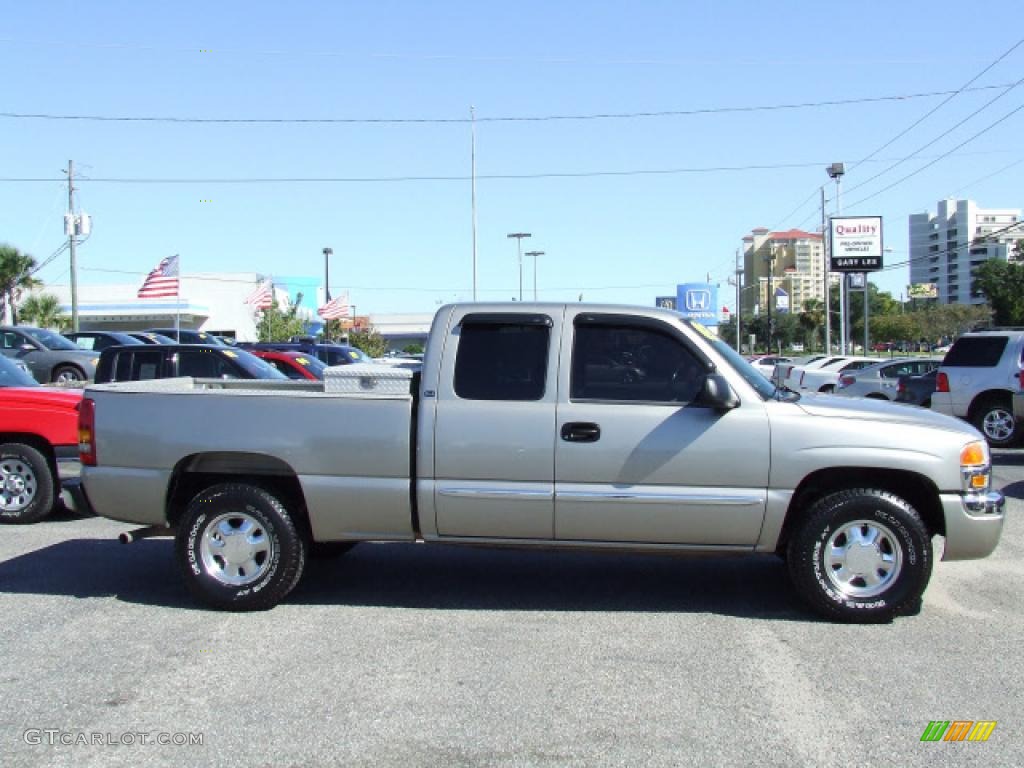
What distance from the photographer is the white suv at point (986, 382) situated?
15.5 metres

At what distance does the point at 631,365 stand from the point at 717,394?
0.58 m

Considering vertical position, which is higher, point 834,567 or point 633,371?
point 633,371

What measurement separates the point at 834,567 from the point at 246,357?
9.96 metres

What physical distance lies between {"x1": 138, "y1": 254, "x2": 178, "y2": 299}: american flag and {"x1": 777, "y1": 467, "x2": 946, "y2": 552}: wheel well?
23.2 meters

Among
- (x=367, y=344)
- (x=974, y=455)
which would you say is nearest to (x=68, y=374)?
(x=974, y=455)

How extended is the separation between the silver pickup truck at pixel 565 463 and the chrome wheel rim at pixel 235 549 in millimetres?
12

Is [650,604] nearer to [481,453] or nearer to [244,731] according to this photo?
[481,453]

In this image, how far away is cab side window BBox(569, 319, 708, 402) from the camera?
5.91 metres

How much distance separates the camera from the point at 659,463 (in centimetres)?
577

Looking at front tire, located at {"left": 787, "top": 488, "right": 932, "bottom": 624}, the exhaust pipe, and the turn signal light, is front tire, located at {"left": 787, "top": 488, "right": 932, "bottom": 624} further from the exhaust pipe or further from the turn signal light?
the exhaust pipe

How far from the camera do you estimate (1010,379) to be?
50.5 ft

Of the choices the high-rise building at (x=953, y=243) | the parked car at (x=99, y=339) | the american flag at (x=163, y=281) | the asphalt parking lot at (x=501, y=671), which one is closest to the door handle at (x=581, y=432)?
the asphalt parking lot at (x=501, y=671)

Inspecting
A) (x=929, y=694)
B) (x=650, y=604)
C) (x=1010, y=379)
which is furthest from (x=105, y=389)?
(x=1010, y=379)

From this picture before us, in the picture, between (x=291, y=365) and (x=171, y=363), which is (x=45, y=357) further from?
(x=171, y=363)
